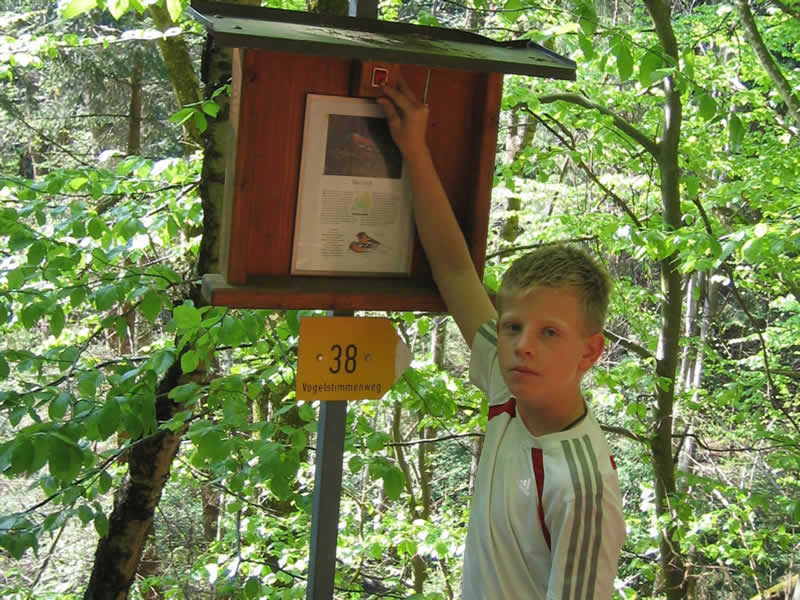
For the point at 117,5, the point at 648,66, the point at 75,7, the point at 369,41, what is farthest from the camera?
the point at 117,5

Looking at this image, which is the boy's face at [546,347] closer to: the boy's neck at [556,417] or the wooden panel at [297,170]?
the boy's neck at [556,417]

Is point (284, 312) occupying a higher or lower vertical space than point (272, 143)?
lower

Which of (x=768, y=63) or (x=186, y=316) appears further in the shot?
(x=768, y=63)

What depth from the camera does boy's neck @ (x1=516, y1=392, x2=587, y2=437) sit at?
1.47 meters

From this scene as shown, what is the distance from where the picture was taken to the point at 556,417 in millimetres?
1478

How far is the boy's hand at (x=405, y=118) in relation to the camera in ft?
5.65

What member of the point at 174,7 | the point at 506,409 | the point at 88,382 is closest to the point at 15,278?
the point at 88,382

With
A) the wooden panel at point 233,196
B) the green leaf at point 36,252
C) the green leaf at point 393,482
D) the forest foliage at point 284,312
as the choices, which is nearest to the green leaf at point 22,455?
the forest foliage at point 284,312

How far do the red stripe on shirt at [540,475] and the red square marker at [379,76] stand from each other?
2.72 feet

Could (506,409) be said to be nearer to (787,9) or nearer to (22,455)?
(22,455)

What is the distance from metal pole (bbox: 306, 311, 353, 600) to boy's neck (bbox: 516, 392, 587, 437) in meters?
0.58

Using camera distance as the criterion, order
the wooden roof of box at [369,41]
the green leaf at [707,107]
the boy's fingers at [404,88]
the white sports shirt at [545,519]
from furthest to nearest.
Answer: the green leaf at [707,107] < the boy's fingers at [404,88] < the wooden roof of box at [369,41] < the white sports shirt at [545,519]

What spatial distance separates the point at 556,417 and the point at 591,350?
142 mm

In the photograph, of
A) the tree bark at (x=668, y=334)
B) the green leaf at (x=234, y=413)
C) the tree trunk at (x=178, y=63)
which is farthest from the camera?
the tree bark at (x=668, y=334)
